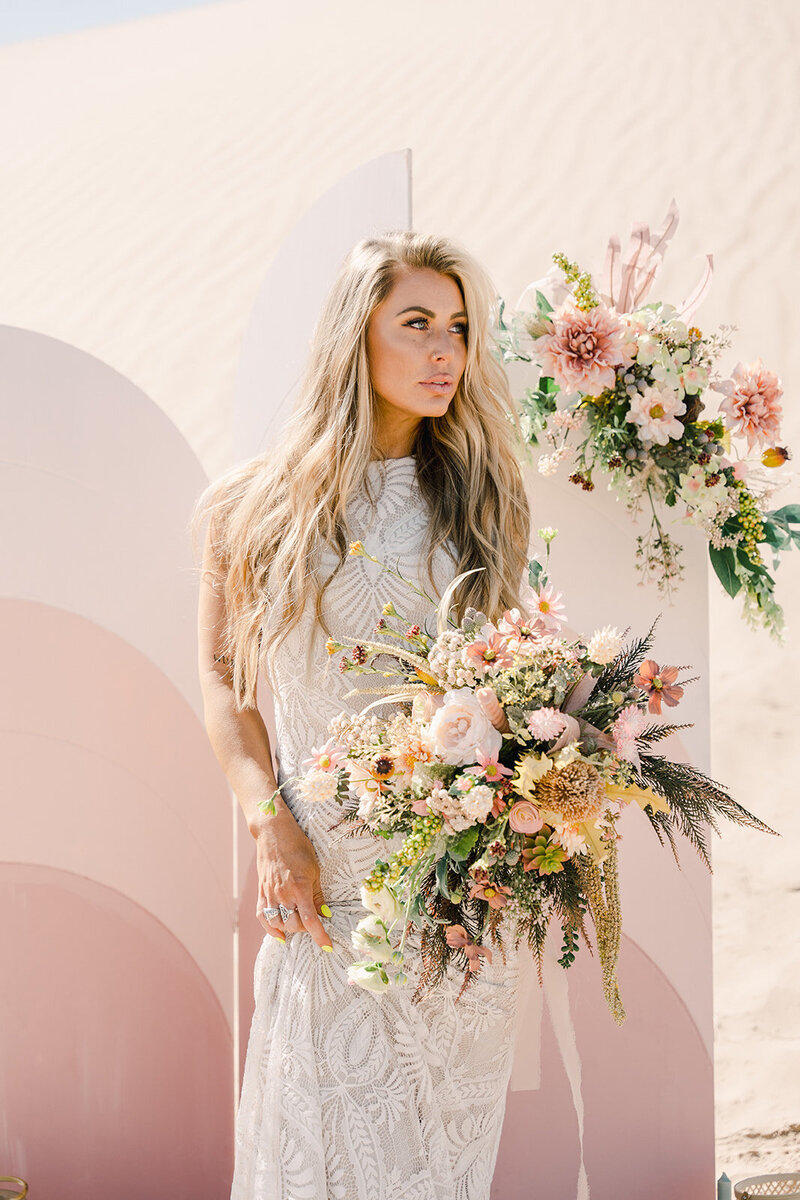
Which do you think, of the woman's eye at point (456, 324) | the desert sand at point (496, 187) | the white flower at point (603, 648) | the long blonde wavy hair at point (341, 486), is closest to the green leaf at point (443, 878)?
the white flower at point (603, 648)

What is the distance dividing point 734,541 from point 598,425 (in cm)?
41

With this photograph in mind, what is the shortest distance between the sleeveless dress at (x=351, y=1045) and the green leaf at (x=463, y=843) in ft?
1.46

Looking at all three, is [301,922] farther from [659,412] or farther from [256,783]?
[659,412]

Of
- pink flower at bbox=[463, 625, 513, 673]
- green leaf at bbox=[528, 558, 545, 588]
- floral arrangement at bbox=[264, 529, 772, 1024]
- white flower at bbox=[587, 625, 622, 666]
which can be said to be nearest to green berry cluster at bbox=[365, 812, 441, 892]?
floral arrangement at bbox=[264, 529, 772, 1024]

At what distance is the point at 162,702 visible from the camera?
2.79 meters

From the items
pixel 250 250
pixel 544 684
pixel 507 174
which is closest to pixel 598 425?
pixel 544 684

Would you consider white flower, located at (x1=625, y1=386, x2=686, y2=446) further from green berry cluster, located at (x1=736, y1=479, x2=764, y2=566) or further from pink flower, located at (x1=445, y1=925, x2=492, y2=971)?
pink flower, located at (x1=445, y1=925, x2=492, y2=971)

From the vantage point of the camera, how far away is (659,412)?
2414mm

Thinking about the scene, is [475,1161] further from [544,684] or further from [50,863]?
[50,863]

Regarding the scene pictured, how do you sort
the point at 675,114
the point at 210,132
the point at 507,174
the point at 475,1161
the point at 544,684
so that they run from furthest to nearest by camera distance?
the point at 210,132 → the point at 675,114 → the point at 507,174 → the point at 475,1161 → the point at 544,684

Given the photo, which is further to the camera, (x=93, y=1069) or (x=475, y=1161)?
(x=93, y=1069)

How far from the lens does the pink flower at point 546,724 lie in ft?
5.05

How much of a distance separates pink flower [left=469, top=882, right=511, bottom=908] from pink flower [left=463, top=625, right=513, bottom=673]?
30 cm

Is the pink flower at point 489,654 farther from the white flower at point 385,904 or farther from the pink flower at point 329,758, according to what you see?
the white flower at point 385,904
